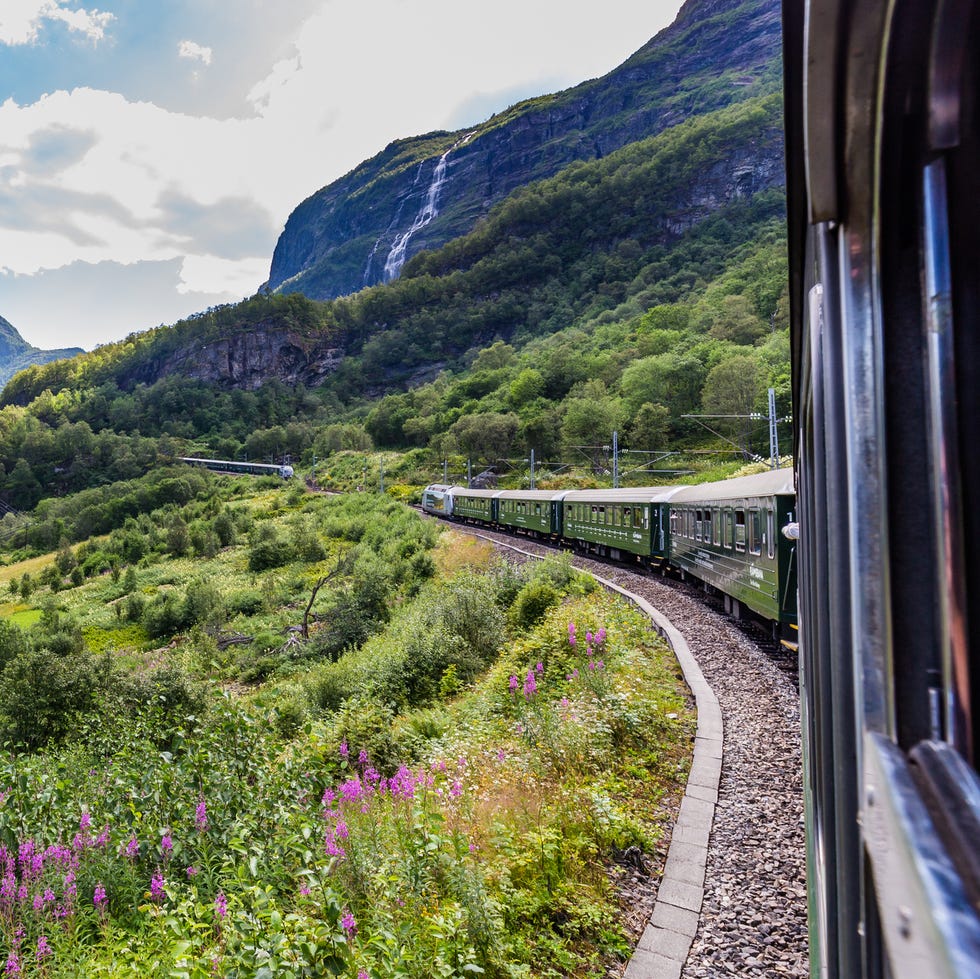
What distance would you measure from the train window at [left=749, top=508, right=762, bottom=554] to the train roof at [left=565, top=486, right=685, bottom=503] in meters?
5.99

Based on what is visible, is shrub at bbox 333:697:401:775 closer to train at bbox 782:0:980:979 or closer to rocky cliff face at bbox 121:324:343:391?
train at bbox 782:0:980:979

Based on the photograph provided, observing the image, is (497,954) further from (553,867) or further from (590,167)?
(590,167)

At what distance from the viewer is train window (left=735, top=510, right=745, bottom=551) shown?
10281 millimetres

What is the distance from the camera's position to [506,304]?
134m

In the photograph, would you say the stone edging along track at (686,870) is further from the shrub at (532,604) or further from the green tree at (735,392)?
the green tree at (735,392)

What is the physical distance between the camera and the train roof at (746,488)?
8484 millimetres

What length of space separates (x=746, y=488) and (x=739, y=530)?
755mm

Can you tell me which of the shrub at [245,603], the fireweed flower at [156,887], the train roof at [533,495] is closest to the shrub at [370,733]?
the fireweed flower at [156,887]

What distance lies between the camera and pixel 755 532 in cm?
953

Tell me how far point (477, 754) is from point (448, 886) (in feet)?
8.08

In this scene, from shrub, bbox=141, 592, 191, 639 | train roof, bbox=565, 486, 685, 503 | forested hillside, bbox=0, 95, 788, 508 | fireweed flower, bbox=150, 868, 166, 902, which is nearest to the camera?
Result: fireweed flower, bbox=150, 868, 166, 902

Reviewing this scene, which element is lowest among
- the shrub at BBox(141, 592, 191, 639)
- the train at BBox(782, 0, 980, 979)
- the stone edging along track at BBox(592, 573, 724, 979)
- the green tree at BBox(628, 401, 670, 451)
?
the shrub at BBox(141, 592, 191, 639)

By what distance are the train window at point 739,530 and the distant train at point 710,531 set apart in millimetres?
17

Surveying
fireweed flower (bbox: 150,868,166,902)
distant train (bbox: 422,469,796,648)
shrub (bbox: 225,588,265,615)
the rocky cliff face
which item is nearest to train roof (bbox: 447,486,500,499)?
distant train (bbox: 422,469,796,648)
